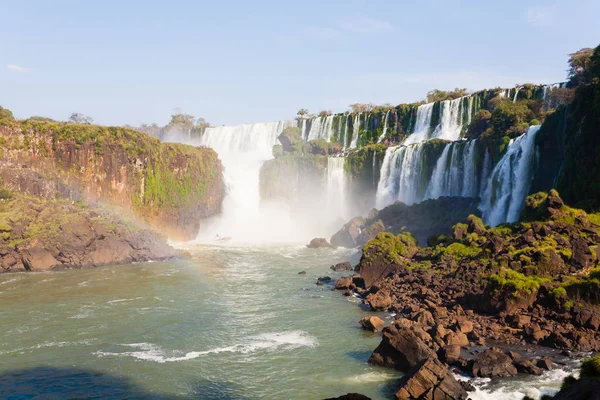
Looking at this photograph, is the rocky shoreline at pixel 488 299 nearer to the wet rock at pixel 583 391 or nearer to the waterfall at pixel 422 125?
the wet rock at pixel 583 391

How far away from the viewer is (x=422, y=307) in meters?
22.9

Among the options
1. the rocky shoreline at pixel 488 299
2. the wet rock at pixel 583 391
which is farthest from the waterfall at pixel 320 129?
the wet rock at pixel 583 391

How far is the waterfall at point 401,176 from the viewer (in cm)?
5100

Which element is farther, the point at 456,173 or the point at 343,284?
the point at 456,173

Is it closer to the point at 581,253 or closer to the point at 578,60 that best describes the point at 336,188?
the point at 578,60

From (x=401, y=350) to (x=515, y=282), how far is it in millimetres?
7391

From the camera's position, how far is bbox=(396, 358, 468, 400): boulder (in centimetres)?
1390

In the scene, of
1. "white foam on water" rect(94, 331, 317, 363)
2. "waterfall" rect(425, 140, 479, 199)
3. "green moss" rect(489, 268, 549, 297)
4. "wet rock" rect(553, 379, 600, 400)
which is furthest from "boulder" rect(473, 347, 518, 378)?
"waterfall" rect(425, 140, 479, 199)

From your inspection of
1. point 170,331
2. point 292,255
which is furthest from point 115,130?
point 170,331

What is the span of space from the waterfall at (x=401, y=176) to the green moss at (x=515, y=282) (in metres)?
29.1

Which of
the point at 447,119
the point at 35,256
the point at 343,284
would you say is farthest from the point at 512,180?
the point at 35,256

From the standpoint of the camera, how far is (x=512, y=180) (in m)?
36.2

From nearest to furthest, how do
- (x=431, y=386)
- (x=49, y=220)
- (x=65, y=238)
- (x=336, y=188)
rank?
(x=431, y=386), (x=65, y=238), (x=49, y=220), (x=336, y=188)

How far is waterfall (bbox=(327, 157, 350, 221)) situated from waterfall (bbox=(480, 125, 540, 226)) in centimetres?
2364
